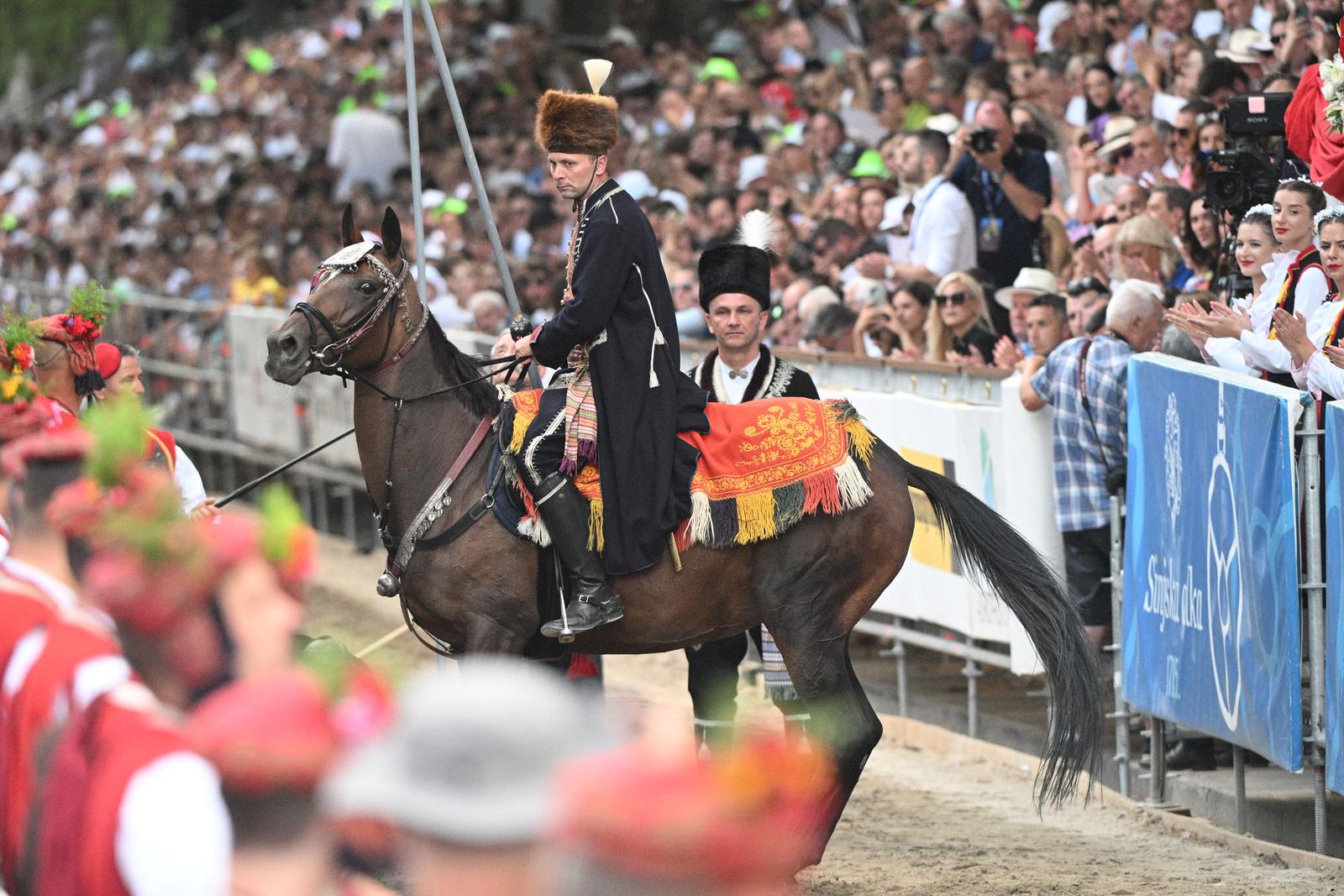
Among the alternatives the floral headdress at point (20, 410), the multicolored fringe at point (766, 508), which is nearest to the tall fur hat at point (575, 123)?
the multicolored fringe at point (766, 508)

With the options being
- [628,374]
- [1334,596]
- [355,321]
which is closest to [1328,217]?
[1334,596]

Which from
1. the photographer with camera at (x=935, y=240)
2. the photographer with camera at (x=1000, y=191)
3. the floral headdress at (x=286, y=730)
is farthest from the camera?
the photographer with camera at (x=1000, y=191)

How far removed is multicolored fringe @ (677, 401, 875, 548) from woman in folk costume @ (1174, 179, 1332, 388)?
1486mm

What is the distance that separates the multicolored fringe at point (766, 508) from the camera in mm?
7816

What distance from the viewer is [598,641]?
798 centimetres

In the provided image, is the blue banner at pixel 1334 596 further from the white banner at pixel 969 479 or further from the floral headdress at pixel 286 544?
the floral headdress at pixel 286 544

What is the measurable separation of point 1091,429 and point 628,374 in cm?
249

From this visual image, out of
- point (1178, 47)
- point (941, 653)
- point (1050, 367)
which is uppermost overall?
point (1178, 47)

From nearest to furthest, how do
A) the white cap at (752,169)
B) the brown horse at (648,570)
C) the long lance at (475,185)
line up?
the brown horse at (648,570) → the long lance at (475,185) → the white cap at (752,169)

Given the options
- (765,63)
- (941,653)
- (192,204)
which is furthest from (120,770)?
(192,204)

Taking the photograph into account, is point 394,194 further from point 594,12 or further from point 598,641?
point 598,641

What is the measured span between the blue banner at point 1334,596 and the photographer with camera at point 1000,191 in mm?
5284

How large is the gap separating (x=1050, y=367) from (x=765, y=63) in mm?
11730

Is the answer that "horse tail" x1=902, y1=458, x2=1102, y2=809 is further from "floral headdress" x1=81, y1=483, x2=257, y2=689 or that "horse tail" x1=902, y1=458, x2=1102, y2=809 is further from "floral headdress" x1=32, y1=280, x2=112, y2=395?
"floral headdress" x1=81, y1=483, x2=257, y2=689
